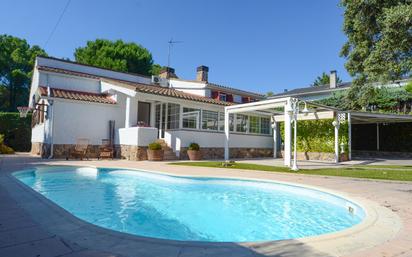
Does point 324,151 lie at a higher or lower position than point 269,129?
lower

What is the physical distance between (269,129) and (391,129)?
9127mm

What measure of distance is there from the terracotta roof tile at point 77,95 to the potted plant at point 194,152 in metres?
5.87

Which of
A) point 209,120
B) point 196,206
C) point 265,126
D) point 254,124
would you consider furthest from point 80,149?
point 265,126

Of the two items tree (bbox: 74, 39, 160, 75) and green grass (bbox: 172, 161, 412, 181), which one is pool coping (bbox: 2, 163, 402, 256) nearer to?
green grass (bbox: 172, 161, 412, 181)

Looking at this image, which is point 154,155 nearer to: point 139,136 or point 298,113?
point 139,136

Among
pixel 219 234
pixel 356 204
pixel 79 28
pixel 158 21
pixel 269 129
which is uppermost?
pixel 158 21

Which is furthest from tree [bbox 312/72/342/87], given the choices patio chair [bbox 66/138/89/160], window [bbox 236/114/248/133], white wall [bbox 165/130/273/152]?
patio chair [bbox 66/138/89/160]

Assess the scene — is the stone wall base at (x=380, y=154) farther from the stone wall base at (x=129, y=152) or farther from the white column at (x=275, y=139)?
the stone wall base at (x=129, y=152)

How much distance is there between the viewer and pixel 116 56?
1499 inches

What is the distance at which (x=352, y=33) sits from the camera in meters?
13.2

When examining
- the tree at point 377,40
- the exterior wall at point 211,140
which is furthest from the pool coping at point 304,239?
the exterior wall at point 211,140

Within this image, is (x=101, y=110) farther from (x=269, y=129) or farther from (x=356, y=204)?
(x=356, y=204)

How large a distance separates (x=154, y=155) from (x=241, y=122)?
8.07 metres

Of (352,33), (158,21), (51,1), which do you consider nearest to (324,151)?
(352,33)
